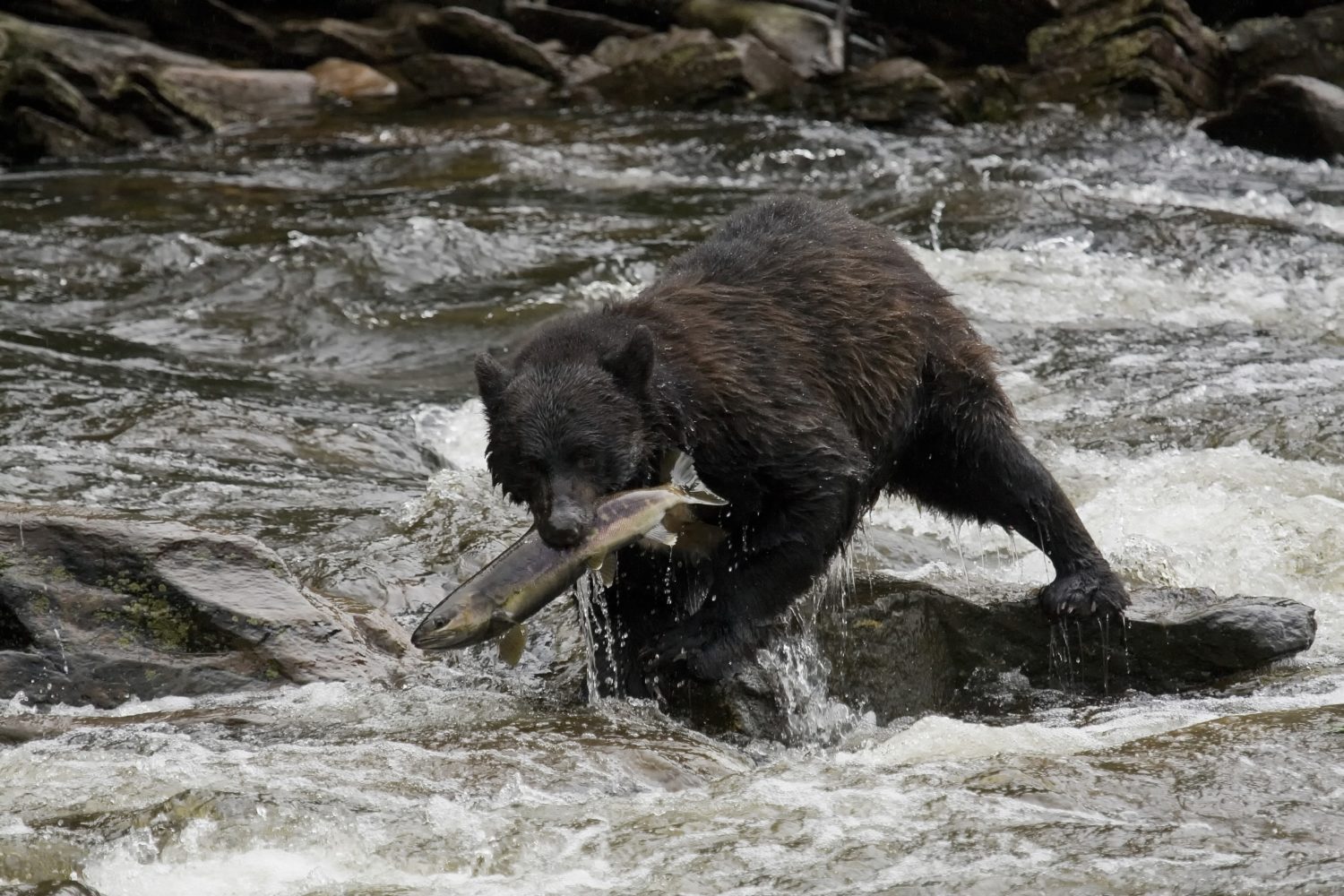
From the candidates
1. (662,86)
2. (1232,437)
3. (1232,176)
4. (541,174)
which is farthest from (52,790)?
(662,86)

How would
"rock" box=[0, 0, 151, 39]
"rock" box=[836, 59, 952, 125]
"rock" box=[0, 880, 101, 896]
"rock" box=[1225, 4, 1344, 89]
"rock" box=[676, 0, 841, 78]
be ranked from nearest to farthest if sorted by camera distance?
"rock" box=[0, 880, 101, 896]
"rock" box=[836, 59, 952, 125]
"rock" box=[1225, 4, 1344, 89]
"rock" box=[676, 0, 841, 78]
"rock" box=[0, 0, 151, 39]

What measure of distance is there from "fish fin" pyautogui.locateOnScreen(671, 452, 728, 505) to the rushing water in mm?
769

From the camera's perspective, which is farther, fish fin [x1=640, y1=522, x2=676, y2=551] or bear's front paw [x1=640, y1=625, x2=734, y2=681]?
bear's front paw [x1=640, y1=625, x2=734, y2=681]

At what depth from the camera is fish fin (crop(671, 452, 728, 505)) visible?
501cm

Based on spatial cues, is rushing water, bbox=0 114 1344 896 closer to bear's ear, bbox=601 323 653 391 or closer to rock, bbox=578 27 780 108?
rock, bbox=578 27 780 108

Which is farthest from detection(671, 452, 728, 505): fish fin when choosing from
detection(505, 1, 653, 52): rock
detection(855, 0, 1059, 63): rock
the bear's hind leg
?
detection(505, 1, 653, 52): rock

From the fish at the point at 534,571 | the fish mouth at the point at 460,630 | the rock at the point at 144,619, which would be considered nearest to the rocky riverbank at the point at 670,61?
the rock at the point at 144,619

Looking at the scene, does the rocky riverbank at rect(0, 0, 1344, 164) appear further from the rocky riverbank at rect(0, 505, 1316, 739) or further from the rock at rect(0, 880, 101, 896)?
the rock at rect(0, 880, 101, 896)

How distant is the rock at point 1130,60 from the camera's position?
1822 centimetres

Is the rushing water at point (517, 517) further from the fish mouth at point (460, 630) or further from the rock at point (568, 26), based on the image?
the rock at point (568, 26)

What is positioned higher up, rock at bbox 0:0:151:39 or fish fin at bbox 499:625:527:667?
rock at bbox 0:0:151:39

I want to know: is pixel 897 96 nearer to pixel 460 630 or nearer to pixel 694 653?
pixel 694 653

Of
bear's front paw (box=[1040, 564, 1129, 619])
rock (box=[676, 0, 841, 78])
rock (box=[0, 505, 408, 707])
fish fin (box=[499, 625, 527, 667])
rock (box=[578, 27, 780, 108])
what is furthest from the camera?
rock (box=[676, 0, 841, 78])

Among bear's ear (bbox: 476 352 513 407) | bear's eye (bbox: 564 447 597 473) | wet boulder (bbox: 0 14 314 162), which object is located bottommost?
bear's eye (bbox: 564 447 597 473)
